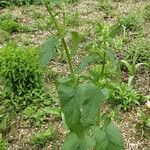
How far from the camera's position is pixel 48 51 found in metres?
2.30

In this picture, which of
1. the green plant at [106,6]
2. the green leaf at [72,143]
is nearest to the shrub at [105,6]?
the green plant at [106,6]

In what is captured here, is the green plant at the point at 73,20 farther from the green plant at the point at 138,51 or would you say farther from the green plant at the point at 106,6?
the green plant at the point at 138,51

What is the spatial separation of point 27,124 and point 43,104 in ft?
0.96

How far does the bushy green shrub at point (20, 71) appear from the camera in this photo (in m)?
4.31

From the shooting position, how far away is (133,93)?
4.20m

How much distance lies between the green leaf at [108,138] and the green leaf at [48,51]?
597mm

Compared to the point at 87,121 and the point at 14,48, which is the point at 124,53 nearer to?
the point at 14,48

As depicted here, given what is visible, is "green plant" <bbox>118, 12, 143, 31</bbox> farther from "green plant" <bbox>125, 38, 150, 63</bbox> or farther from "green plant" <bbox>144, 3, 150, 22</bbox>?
"green plant" <bbox>125, 38, 150, 63</bbox>

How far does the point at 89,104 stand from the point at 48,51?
0.36 metres

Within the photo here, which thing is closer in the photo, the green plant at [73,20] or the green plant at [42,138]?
the green plant at [42,138]

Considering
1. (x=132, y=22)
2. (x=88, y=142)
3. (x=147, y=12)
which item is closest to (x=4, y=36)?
(x=132, y=22)

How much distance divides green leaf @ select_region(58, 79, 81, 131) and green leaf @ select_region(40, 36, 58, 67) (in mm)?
165

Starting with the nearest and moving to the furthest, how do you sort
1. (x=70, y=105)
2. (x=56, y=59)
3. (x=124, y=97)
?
(x=70, y=105) < (x=124, y=97) < (x=56, y=59)

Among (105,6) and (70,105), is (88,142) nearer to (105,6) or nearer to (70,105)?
(70,105)
